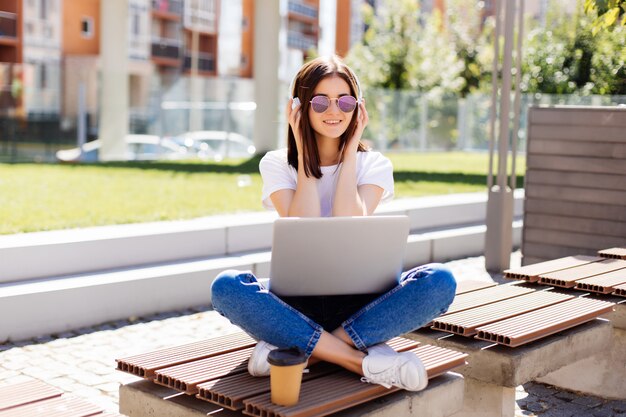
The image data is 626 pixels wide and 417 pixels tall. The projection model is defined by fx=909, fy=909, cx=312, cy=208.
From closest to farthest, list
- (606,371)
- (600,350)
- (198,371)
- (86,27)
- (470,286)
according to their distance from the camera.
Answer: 1. (198,371)
2. (600,350)
3. (606,371)
4. (470,286)
5. (86,27)

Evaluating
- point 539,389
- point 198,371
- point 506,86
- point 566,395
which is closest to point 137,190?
point 506,86

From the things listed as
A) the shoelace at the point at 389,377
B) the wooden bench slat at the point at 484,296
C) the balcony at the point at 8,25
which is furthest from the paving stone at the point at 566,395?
the balcony at the point at 8,25

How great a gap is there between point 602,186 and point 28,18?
3818 cm

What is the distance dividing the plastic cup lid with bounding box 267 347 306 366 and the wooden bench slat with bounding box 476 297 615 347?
1.29m

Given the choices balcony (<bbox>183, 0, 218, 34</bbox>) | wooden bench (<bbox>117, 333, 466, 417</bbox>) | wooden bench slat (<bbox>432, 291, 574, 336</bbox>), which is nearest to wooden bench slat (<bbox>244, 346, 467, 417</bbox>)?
wooden bench (<bbox>117, 333, 466, 417</bbox>)

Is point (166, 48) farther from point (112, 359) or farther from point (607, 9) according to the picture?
point (112, 359)

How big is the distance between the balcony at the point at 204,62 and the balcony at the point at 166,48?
2.83 metres

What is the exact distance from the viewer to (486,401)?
413 centimetres

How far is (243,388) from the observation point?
323 centimetres

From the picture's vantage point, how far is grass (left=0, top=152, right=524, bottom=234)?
8648 millimetres

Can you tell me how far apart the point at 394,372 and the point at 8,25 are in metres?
40.8

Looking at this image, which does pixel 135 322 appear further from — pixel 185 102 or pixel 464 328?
pixel 185 102

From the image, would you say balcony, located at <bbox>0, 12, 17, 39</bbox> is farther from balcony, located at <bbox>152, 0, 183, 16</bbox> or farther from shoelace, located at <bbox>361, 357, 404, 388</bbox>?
shoelace, located at <bbox>361, 357, 404, 388</bbox>

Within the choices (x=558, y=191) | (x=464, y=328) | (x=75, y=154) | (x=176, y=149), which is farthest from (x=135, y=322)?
(x=176, y=149)
